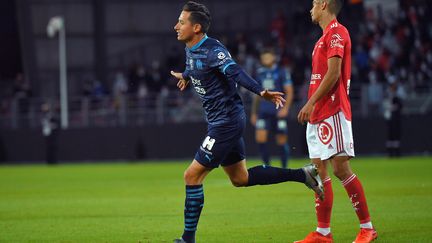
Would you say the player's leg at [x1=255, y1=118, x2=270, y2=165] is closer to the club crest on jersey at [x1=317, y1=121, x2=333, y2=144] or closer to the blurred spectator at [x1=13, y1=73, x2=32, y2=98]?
the club crest on jersey at [x1=317, y1=121, x2=333, y2=144]

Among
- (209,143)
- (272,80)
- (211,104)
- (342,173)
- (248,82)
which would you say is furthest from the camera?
(272,80)

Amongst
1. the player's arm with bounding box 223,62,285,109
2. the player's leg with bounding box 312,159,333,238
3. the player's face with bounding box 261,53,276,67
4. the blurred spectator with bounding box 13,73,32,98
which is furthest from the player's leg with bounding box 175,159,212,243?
the blurred spectator with bounding box 13,73,32,98

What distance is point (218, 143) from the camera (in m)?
8.96

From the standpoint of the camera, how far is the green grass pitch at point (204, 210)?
10.3 meters

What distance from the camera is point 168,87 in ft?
116

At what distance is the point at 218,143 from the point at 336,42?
5.04ft

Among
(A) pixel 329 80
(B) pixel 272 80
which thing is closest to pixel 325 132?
(A) pixel 329 80

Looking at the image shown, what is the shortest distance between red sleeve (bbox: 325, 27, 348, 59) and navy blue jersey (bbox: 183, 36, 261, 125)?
1.01 m

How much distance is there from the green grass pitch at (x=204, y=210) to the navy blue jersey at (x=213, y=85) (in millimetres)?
1470

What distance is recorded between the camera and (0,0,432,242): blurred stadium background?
39.4ft

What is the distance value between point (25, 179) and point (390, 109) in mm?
11611

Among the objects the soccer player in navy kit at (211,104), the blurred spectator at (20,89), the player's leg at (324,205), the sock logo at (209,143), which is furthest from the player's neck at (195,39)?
the blurred spectator at (20,89)

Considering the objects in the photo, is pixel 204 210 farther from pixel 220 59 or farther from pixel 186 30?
pixel 220 59

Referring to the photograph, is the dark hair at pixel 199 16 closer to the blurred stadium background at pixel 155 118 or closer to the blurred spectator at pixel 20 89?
the blurred stadium background at pixel 155 118
